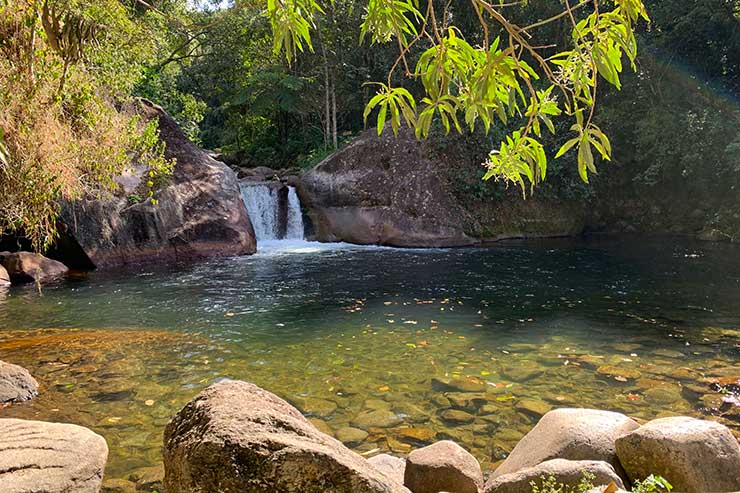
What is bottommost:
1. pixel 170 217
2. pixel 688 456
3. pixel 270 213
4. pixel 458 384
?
pixel 458 384

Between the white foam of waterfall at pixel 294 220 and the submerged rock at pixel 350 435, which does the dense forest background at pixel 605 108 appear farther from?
the submerged rock at pixel 350 435

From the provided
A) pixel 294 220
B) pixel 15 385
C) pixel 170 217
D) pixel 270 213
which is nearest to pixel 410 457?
pixel 15 385

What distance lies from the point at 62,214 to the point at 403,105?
14.7 m

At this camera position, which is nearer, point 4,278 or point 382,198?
point 4,278

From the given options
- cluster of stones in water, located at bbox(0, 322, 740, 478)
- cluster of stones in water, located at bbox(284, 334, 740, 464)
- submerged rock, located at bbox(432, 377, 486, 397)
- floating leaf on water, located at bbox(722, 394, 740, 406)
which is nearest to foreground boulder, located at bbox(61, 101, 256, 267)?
cluster of stones in water, located at bbox(0, 322, 740, 478)

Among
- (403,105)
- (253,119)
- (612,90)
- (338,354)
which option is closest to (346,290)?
(338,354)

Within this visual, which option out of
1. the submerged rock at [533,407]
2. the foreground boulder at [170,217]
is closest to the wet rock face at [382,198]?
the foreground boulder at [170,217]

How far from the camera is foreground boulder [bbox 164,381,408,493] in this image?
2514 mm

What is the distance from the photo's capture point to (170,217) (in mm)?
16266

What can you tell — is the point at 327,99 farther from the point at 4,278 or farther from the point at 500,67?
the point at 500,67

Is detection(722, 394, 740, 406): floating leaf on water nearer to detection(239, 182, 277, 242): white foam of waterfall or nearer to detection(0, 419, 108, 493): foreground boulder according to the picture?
detection(0, 419, 108, 493): foreground boulder

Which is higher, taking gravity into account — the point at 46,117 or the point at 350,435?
the point at 46,117

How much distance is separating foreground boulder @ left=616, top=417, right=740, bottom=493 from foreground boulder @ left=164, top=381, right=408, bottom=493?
184cm

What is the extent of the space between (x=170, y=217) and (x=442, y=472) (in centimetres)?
1423
